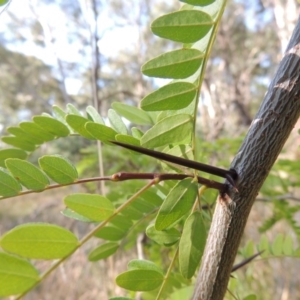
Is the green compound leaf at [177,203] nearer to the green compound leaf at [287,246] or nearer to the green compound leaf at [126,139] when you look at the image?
the green compound leaf at [126,139]

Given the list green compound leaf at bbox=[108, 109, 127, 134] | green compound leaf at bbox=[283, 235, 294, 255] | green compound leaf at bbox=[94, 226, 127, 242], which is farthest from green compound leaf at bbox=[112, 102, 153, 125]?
green compound leaf at bbox=[283, 235, 294, 255]

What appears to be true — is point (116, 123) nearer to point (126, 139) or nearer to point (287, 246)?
point (126, 139)

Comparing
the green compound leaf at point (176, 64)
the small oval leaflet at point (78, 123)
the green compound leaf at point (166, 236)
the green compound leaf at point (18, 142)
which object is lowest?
the green compound leaf at point (166, 236)

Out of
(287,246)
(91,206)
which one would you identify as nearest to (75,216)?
(91,206)

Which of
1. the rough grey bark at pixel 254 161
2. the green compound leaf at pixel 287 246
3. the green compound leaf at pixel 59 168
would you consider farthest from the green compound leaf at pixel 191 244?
the green compound leaf at pixel 287 246

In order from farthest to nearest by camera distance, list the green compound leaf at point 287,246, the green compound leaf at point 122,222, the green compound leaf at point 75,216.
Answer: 1. the green compound leaf at point 287,246
2. the green compound leaf at point 122,222
3. the green compound leaf at point 75,216

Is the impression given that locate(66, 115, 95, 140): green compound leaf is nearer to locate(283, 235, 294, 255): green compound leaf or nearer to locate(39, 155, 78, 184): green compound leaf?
locate(39, 155, 78, 184): green compound leaf

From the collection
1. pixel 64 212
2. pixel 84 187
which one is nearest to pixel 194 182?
pixel 64 212

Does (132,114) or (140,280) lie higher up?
(132,114)
